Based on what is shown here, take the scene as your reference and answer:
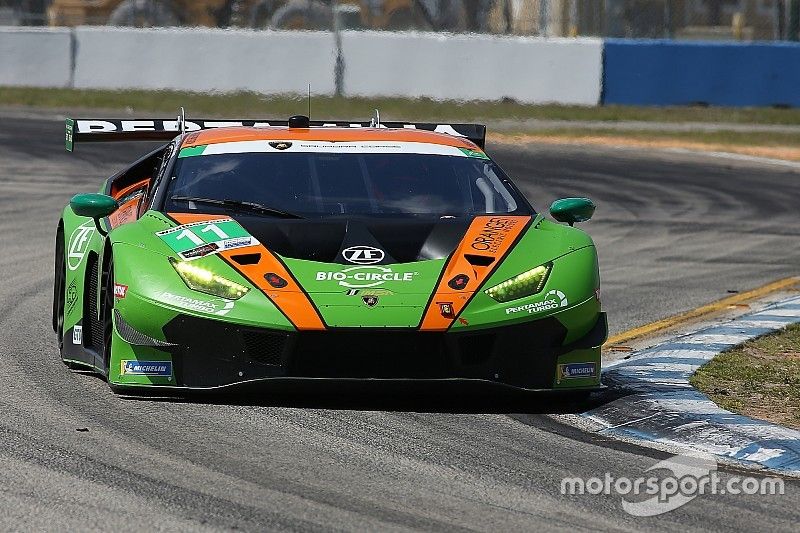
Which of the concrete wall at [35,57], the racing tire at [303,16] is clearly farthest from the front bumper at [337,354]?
the concrete wall at [35,57]

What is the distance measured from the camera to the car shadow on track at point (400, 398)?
257 inches

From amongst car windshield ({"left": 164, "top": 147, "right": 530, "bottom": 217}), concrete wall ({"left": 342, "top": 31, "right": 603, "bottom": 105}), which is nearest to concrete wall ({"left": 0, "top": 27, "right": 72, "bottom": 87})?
concrete wall ({"left": 342, "top": 31, "right": 603, "bottom": 105})

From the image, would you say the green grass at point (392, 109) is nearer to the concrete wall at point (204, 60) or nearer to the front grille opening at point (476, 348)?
the concrete wall at point (204, 60)

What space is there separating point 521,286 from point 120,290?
166 cm

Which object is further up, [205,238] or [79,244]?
[205,238]

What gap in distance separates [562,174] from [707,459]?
15.0 metres

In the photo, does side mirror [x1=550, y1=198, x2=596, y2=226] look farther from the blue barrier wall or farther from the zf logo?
the blue barrier wall

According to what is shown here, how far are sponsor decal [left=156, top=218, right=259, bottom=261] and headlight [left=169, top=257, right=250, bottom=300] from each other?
2.6 inches

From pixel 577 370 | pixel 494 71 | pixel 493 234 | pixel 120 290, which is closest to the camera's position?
pixel 120 290

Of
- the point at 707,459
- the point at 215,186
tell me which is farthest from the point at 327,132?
the point at 707,459

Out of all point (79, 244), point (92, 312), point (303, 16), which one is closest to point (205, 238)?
point (92, 312)

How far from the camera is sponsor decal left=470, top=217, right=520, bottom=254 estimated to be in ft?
23.1

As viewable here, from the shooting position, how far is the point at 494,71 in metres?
30.0

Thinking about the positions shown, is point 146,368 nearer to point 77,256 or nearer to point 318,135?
point 77,256
